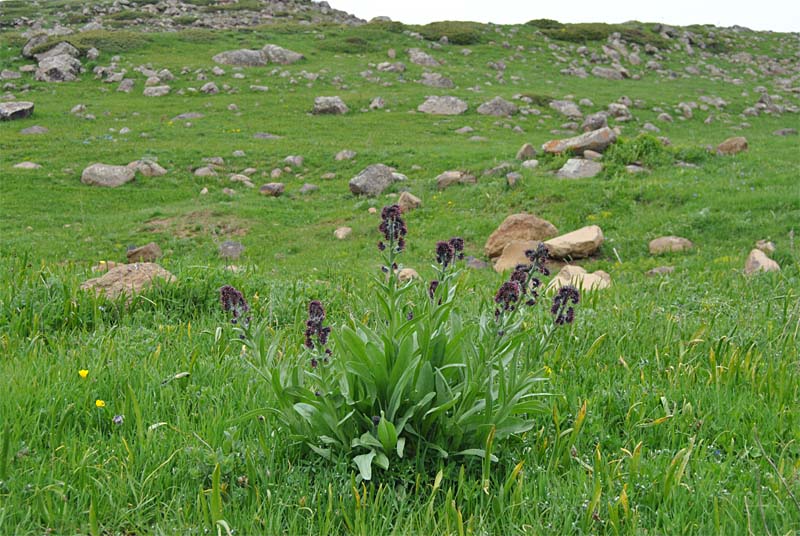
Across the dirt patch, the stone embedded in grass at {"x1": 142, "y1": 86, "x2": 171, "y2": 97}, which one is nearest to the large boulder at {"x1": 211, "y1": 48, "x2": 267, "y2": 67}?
the stone embedded in grass at {"x1": 142, "y1": 86, "x2": 171, "y2": 97}

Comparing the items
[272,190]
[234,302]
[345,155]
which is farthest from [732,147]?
[234,302]

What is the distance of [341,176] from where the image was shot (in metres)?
20.4

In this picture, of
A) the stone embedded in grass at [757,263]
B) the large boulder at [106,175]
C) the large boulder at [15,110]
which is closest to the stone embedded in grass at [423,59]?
the large boulder at [15,110]

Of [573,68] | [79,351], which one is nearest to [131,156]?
[79,351]

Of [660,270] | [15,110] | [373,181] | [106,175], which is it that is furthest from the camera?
[15,110]

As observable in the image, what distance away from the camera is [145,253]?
13.0m

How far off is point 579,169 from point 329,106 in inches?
646

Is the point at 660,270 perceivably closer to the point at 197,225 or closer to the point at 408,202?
the point at 408,202

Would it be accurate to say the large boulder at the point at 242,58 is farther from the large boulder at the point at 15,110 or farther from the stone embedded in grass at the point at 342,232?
the stone embedded in grass at the point at 342,232

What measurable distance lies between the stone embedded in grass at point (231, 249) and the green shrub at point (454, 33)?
1412 inches

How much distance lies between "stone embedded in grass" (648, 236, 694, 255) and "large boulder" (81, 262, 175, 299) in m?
9.08

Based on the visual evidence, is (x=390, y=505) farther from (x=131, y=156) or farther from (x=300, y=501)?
(x=131, y=156)

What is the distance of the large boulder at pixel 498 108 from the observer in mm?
29812

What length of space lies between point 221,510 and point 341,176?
60.7 ft
